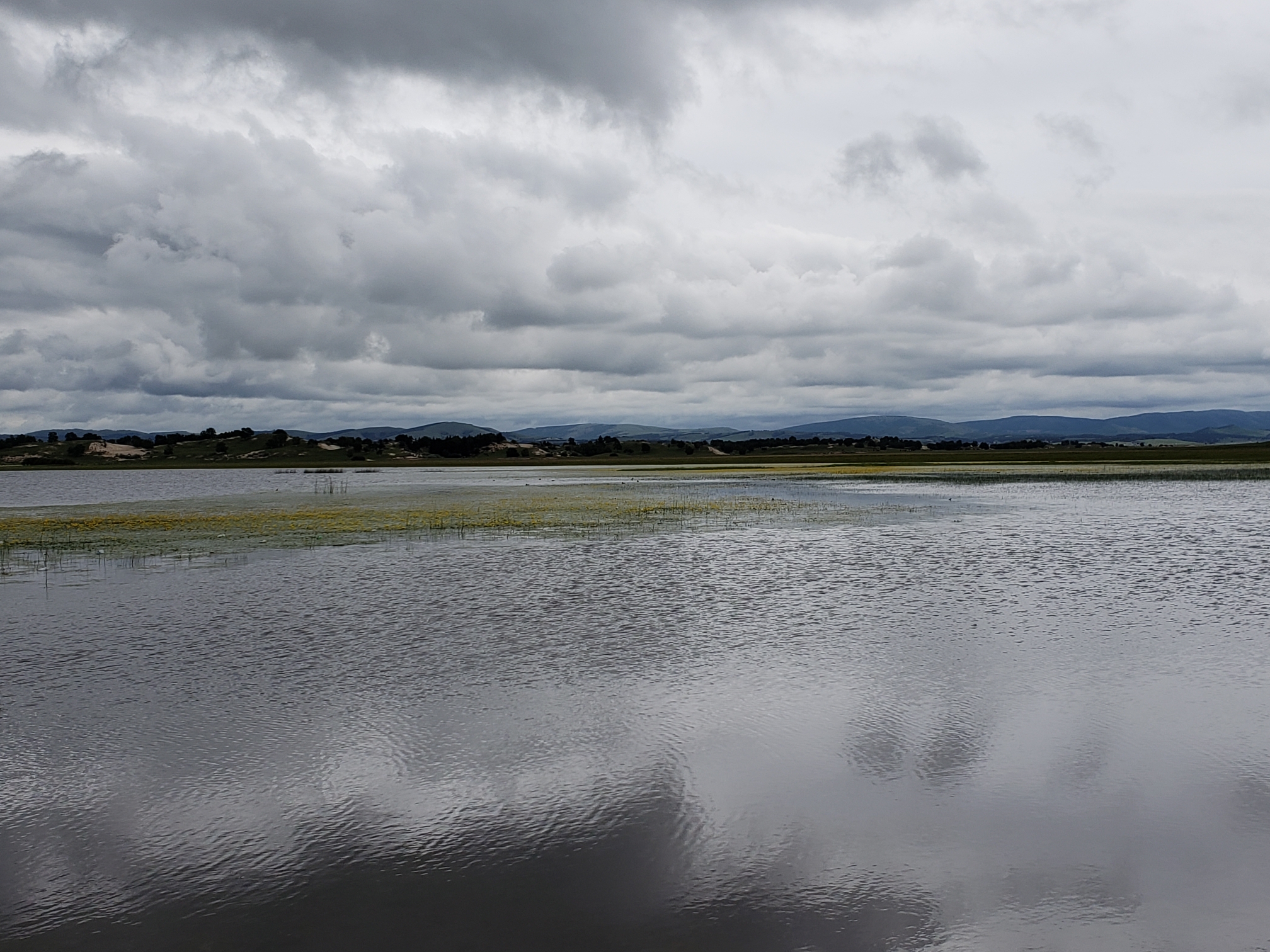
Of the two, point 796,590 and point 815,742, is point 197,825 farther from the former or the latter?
point 796,590

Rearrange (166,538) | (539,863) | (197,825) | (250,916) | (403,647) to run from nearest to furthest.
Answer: (250,916), (539,863), (197,825), (403,647), (166,538)

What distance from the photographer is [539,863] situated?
10875 mm

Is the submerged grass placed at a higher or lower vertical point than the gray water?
higher

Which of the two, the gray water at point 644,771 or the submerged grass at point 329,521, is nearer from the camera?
the gray water at point 644,771

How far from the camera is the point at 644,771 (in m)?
14.1

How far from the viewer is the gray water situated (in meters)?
9.70

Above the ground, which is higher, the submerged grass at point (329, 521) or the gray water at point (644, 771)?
the submerged grass at point (329, 521)

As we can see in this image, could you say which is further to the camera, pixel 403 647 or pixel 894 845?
pixel 403 647

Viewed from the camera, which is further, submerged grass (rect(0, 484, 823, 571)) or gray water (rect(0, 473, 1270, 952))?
submerged grass (rect(0, 484, 823, 571))

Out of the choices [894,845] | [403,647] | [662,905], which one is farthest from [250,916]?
[403,647]

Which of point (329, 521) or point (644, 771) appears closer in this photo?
point (644, 771)

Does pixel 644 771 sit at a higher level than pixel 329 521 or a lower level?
lower

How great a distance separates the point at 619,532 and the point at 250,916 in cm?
4081

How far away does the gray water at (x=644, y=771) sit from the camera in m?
9.70
